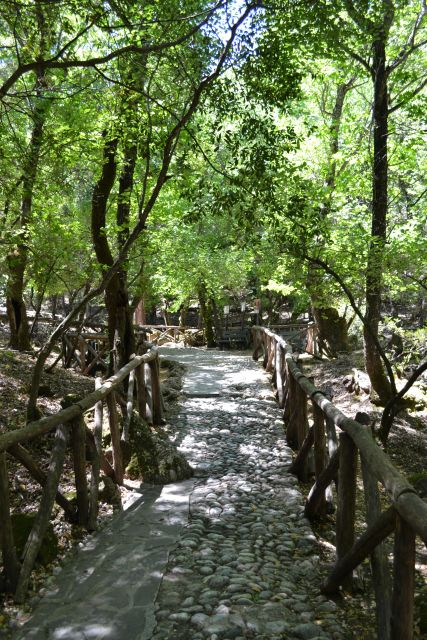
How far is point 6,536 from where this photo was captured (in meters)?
3.23

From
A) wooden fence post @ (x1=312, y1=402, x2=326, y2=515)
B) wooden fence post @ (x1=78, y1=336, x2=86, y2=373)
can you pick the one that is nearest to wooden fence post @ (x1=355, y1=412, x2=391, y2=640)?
wooden fence post @ (x1=312, y1=402, x2=326, y2=515)

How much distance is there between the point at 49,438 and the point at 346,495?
425 centimetres

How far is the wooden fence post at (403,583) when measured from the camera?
2.24 m

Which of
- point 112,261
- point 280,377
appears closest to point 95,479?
point 112,261

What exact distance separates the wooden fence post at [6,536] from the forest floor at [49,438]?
15 cm

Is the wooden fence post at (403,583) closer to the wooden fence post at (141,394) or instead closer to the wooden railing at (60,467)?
the wooden railing at (60,467)

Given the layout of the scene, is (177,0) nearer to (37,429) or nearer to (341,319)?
(37,429)

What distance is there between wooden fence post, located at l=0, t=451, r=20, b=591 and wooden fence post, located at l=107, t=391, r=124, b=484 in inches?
91.8

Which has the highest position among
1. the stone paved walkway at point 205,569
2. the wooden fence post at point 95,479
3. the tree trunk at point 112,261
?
the tree trunk at point 112,261

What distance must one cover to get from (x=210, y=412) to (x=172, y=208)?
661 cm

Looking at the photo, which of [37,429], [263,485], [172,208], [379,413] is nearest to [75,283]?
[172,208]

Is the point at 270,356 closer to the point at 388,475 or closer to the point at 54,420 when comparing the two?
the point at 54,420

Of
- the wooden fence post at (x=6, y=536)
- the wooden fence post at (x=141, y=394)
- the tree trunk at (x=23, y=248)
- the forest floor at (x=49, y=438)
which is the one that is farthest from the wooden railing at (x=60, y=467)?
the tree trunk at (x=23, y=248)

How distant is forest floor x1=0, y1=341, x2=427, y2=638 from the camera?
3732 mm
